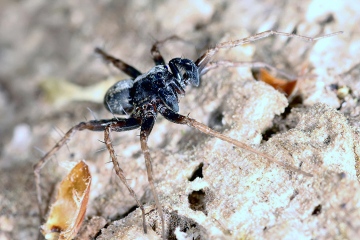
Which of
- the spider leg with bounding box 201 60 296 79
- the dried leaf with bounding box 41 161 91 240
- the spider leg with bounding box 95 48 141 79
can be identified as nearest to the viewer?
the dried leaf with bounding box 41 161 91 240

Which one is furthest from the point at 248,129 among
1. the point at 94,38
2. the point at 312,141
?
the point at 94,38

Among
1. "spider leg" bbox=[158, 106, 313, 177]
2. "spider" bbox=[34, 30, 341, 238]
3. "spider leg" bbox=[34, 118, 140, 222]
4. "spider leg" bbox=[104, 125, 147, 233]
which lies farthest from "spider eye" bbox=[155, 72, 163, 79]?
"spider leg" bbox=[104, 125, 147, 233]

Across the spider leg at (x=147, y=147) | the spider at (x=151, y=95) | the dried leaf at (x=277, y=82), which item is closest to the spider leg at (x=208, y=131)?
the spider at (x=151, y=95)

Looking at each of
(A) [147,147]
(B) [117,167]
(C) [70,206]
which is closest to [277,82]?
(A) [147,147]

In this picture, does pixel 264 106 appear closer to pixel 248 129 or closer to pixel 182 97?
pixel 248 129

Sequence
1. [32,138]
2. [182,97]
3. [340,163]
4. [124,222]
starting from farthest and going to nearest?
[32,138] → [182,97] → [124,222] → [340,163]

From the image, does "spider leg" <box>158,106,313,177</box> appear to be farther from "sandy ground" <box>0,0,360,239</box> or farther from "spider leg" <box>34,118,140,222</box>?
"spider leg" <box>34,118,140,222</box>
